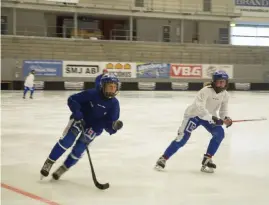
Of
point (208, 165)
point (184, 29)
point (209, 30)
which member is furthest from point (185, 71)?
point (208, 165)

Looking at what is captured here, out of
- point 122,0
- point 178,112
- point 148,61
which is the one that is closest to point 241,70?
point 148,61

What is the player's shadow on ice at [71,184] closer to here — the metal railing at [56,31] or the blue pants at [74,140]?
the blue pants at [74,140]

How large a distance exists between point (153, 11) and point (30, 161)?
101 ft

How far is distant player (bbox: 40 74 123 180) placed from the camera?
4758 millimetres

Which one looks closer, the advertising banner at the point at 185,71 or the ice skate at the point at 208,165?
the ice skate at the point at 208,165

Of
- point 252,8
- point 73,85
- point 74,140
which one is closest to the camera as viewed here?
point 74,140

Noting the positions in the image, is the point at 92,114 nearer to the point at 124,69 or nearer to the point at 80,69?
the point at 80,69

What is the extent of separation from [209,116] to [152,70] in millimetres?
26211

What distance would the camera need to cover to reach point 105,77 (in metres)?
4.76

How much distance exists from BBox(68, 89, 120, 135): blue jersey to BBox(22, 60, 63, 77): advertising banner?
25.1 m

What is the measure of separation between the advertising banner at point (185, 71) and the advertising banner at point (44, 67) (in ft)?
27.1

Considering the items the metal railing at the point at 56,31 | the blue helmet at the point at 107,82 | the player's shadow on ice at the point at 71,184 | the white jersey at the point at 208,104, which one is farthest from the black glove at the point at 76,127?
the metal railing at the point at 56,31

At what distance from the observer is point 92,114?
492 centimetres

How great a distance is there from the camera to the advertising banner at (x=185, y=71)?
32156 mm
